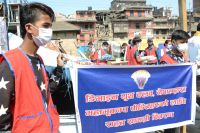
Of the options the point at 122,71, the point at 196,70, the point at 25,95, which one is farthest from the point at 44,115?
the point at 196,70

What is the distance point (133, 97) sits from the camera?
466 cm

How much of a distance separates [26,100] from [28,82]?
0.13 meters

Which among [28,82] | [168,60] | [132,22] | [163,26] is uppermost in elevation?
[28,82]

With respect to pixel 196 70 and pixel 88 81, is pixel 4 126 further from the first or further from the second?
pixel 196 70

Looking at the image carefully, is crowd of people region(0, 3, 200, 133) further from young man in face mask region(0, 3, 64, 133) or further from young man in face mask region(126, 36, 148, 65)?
young man in face mask region(126, 36, 148, 65)

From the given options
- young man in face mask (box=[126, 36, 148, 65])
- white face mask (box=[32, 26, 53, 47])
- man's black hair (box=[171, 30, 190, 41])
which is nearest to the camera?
white face mask (box=[32, 26, 53, 47])

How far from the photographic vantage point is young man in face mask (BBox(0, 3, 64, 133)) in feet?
8.55

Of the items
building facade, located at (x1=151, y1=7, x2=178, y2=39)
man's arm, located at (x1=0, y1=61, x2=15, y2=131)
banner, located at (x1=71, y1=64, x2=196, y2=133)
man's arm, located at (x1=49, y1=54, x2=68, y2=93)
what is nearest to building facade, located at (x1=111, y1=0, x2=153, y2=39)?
building facade, located at (x1=151, y1=7, x2=178, y2=39)

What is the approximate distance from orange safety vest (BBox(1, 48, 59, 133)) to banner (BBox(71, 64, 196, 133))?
1.43m

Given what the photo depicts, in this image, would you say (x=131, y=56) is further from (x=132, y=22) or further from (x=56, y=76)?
(x=132, y=22)

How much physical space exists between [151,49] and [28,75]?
32.5 ft

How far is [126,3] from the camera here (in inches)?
4353

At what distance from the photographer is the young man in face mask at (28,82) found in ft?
8.55

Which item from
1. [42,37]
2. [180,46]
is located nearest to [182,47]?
[180,46]
